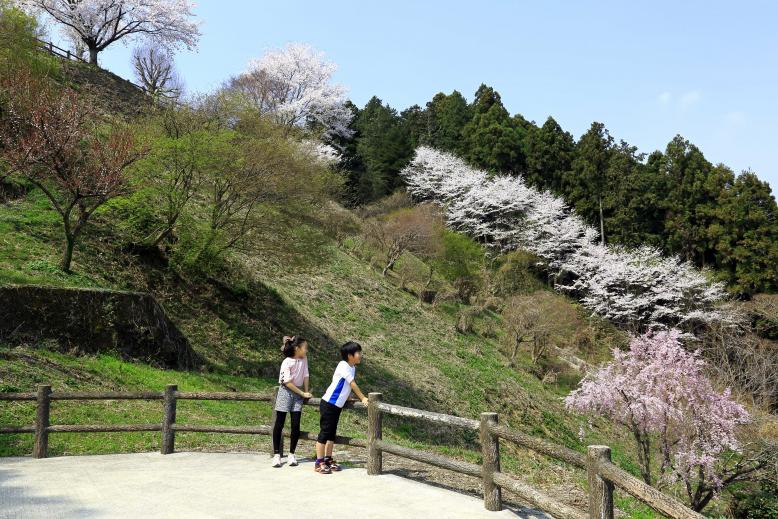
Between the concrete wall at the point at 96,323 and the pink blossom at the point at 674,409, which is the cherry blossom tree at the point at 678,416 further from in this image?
the concrete wall at the point at 96,323

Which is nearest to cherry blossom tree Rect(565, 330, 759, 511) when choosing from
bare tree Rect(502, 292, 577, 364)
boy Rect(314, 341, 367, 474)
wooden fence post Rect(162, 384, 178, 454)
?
boy Rect(314, 341, 367, 474)

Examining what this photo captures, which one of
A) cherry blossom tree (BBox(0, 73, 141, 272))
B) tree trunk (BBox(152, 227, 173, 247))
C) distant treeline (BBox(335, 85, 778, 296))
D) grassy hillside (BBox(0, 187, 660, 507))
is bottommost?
grassy hillside (BBox(0, 187, 660, 507))

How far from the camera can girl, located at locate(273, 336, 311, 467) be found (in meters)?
7.82

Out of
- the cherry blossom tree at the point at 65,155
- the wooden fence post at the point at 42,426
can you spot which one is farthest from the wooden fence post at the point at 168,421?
the cherry blossom tree at the point at 65,155

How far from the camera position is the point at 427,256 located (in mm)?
40250

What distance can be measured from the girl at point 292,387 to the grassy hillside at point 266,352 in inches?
87.7

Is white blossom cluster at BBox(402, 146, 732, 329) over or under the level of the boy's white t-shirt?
over

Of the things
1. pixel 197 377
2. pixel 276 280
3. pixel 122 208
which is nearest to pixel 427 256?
pixel 276 280

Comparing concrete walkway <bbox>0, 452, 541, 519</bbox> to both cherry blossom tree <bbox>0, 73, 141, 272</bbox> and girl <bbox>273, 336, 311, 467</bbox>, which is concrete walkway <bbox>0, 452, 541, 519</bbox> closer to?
girl <bbox>273, 336, 311, 467</bbox>

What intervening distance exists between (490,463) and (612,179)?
44.4 m

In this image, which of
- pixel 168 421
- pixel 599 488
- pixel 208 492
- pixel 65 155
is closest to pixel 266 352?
pixel 65 155

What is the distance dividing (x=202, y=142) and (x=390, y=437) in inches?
427

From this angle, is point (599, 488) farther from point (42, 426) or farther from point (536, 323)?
point (536, 323)

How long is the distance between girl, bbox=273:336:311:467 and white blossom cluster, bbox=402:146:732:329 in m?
31.5
